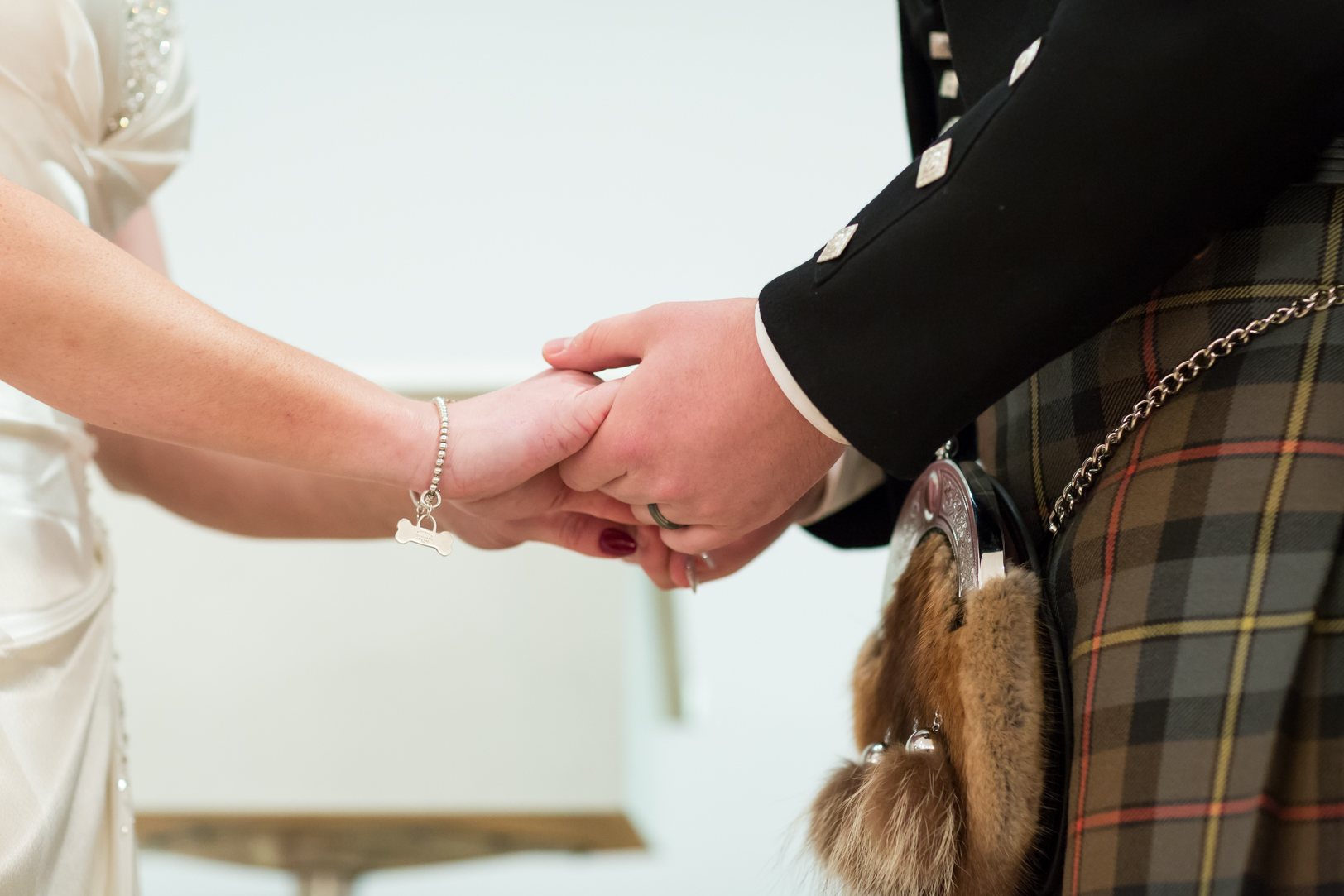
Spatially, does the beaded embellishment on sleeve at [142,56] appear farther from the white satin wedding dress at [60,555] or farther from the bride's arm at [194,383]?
the bride's arm at [194,383]

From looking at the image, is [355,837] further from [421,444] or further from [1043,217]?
[1043,217]

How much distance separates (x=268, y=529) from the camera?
87 centimetres

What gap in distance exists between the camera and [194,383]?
55 centimetres

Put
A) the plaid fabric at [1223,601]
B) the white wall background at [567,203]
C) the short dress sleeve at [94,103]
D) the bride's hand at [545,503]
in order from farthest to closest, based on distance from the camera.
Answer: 1. the white wall background at [567,203]
2. the bride's hand at [545,503]
3. the short dress sleeve at [94,103]
4. the plaid fabric at [1223,601]

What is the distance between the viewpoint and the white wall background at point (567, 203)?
2.04 m

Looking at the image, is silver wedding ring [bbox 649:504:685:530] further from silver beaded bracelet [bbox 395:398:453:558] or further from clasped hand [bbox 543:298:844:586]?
silver beaded bracelet [bbox 395:398:453:558]

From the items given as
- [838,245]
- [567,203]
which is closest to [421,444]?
[838,245]

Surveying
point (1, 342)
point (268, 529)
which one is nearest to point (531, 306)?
point (268, 529)

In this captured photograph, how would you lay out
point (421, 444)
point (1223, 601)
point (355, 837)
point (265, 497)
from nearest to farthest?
point (1223, 601), point (421, 444), point (265, 497), point (355, 837)

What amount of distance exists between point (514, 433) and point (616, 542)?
180mm

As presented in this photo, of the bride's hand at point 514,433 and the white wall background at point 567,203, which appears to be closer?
the bride's hand at point 514,433

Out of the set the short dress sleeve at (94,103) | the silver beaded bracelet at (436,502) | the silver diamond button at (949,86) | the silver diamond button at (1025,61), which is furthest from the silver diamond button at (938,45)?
the short dress sleeve at (94,103)

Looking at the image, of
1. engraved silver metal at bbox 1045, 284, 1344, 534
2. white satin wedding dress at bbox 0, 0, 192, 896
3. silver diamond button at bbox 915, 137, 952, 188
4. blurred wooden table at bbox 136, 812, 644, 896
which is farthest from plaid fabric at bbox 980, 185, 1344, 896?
blurred wooden table at bbox 136, 812, 644, 896

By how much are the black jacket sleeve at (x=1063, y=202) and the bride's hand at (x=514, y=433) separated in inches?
7.7
